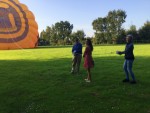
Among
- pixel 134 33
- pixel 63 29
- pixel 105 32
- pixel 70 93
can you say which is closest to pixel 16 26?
pixel 70 93

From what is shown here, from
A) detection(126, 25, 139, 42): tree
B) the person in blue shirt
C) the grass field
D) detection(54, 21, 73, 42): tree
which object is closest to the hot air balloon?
the grass field

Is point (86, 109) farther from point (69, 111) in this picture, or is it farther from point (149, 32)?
point (149, 32)

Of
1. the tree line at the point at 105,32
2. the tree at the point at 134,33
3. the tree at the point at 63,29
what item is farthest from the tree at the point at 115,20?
the tree at the point at 63,29

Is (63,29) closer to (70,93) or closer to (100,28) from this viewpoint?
(100,28)

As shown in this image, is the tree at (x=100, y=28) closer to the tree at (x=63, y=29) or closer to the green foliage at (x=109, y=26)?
the green foliage at (x=109, y=26)

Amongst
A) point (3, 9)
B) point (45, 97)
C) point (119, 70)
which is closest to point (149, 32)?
point (3, 9)

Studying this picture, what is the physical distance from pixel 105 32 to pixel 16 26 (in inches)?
3366

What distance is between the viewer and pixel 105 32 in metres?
124

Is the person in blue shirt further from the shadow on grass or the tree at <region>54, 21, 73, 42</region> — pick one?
the tree at <region>54, 21, 73, 42</region>

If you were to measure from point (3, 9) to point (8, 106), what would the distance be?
3170 cm

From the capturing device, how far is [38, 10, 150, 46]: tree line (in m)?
108

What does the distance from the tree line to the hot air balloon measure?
58.0 metres

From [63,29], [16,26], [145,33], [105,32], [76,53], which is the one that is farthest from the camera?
[63,29]

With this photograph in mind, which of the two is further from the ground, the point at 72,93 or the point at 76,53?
the point at 76,53
